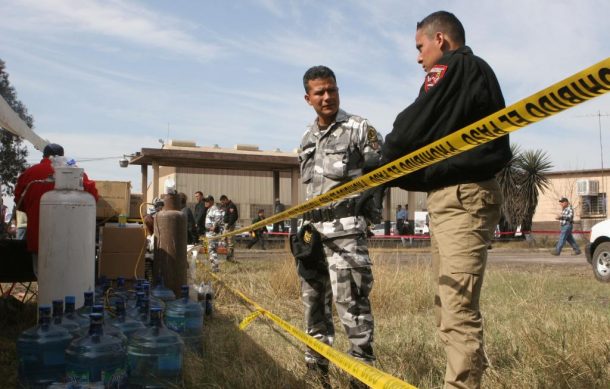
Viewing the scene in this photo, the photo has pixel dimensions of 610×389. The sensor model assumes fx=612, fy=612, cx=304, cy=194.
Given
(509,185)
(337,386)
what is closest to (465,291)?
(337,386)

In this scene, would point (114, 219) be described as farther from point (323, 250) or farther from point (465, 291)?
point (465, 291)

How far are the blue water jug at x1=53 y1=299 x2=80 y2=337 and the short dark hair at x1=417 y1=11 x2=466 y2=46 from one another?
2.51m

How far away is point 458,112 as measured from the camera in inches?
101

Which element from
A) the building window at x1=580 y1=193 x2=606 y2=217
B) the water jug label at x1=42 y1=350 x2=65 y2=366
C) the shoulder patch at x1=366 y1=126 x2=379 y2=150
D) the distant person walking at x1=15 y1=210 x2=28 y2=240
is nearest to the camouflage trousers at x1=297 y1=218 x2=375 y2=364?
the shoulder patch at x1=366 y1=126 x2=379 y2=150

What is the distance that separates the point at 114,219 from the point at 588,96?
6311 mm

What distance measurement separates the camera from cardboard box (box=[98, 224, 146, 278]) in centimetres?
579

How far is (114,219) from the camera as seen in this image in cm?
716

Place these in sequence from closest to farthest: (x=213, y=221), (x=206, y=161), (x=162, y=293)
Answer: (x=162, y=293) → (x=213, y=221) → (x=206, y=161)

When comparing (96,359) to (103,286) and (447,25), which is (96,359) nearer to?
(103,286)

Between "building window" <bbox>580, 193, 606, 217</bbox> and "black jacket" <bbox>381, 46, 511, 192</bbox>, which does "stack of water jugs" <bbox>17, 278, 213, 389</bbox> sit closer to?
"black jacket" <bbox>381, 46, 511, 192</bbox>

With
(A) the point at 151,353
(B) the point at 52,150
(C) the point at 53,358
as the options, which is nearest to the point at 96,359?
(A) the point at 151,353

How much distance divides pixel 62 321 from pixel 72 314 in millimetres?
101

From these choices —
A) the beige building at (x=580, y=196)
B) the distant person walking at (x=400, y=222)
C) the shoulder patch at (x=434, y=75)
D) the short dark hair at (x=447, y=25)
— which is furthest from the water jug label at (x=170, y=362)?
the beige building at (x=580, y=196)

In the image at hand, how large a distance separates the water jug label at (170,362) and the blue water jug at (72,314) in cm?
50
